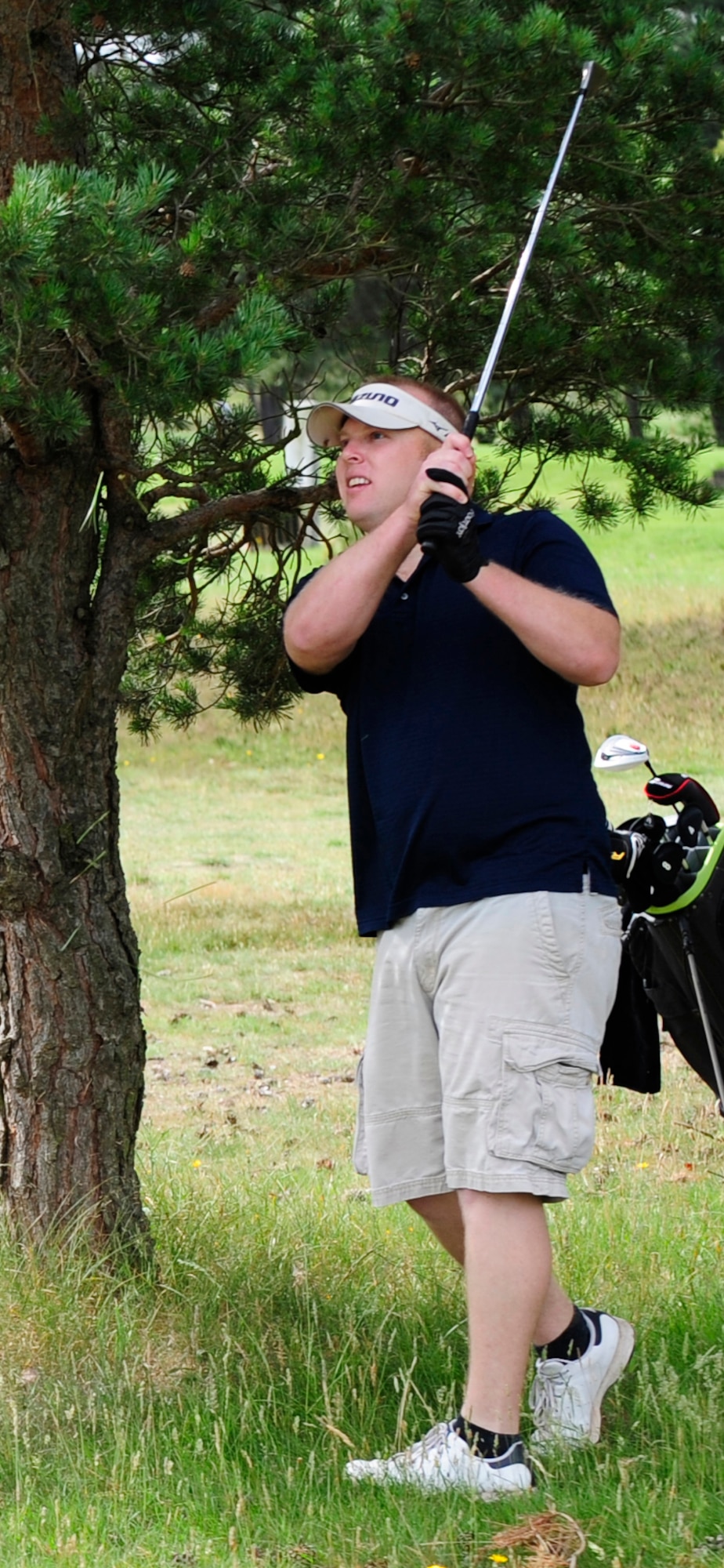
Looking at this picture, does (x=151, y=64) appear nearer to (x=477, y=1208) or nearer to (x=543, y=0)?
(x=543, y=0)

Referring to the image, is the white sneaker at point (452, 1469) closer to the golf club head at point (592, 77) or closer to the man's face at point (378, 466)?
the man's face at point (378, 466)

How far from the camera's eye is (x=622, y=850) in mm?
3479

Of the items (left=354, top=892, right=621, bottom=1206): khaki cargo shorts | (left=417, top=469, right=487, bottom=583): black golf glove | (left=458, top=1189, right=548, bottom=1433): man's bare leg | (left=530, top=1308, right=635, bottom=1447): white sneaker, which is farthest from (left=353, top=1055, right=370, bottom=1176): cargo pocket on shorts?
(left=417, top=469, right=487, bottom=583): black golf glove

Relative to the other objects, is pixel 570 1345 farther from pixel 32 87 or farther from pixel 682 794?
pixel 32 87

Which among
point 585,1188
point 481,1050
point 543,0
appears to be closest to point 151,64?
point 543,0

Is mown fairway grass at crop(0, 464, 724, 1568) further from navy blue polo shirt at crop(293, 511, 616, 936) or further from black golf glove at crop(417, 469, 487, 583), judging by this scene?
black golf glove at crop(417, 469, 487, 583)

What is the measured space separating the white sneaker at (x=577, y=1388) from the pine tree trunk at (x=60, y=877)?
119 cm

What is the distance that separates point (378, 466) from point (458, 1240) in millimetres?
1527

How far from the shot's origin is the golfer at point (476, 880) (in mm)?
2902

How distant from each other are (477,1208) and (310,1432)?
2.32 ft

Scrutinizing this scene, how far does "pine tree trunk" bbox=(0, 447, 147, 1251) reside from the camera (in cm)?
388

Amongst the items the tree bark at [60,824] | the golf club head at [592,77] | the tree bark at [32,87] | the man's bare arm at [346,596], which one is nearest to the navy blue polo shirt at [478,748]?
the man's bare arm at [346,596]

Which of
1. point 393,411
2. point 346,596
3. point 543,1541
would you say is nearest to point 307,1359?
point 543,1541

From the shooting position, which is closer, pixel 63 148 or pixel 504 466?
pixel 63 148
